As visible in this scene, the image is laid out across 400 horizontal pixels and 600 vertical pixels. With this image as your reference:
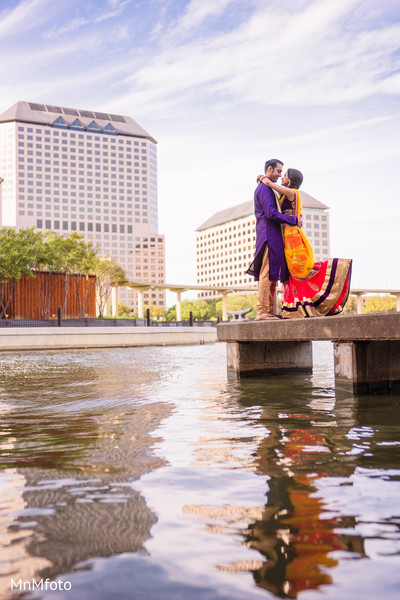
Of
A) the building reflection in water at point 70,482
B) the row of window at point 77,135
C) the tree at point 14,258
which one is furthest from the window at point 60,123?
the building reflection in water at point 70,482

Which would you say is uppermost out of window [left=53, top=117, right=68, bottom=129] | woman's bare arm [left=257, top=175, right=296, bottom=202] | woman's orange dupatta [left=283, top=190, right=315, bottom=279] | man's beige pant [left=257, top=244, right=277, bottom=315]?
window [left=53, top=117, right=68, bottom=129]

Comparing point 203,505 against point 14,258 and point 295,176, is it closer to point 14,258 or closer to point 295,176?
point 295,176

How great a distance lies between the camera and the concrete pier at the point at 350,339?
19.4 ft

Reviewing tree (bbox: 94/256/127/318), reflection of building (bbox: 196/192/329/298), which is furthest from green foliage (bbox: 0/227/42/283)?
reflection of building (bbox: 196/192/329/298)

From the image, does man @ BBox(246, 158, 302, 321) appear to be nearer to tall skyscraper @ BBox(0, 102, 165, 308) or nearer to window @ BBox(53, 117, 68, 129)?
tall skyscraper @ BBox(0, 102, 165, 308)

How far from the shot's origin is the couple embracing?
23.9 feet

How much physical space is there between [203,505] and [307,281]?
5187 millimetres

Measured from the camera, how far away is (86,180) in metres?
186

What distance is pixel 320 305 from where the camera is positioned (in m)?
7.25

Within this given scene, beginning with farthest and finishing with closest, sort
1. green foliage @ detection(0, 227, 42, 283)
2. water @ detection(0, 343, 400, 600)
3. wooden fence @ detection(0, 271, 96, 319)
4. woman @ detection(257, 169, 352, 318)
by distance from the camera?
wooden fence @ detection(0, 271, 96, 319) → green foliage @ detection(0, 227, 42, 283) → woman @ detection(257, 169, 352, 318) → water @ detection(0, 343, 400, 600)

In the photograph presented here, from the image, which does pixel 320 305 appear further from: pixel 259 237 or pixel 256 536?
pixel 256 536

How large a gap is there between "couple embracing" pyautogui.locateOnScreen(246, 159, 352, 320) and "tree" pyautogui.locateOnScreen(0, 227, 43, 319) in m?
36.9

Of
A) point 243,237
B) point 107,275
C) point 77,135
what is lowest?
point 107,275

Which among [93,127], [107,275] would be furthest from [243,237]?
[107,275]
